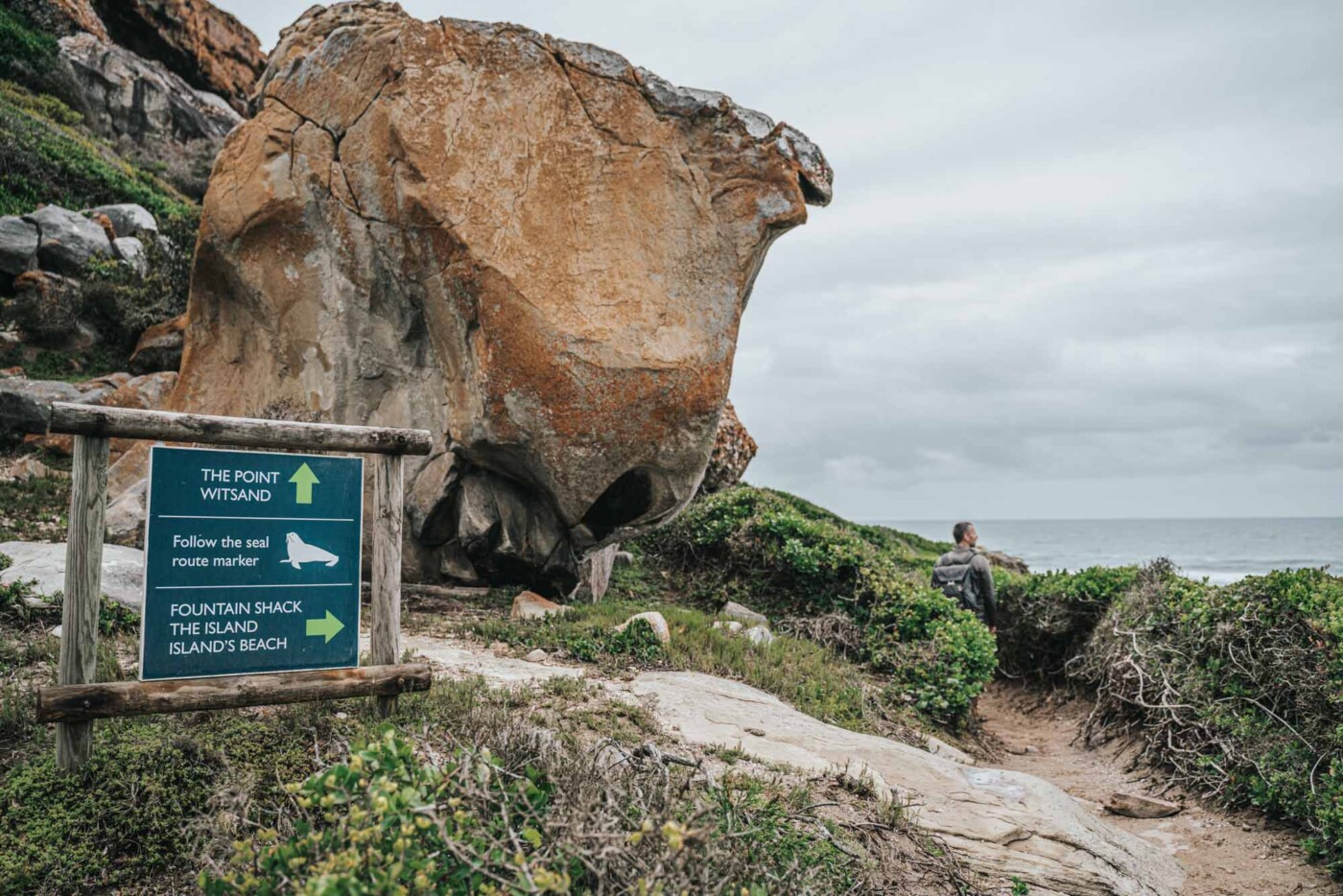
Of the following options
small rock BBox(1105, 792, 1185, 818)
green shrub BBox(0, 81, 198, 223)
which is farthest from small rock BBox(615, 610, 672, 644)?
green shrub BBox(0, 81, 198, 223)

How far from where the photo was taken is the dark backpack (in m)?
10.7

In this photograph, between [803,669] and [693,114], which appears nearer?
[803,669]

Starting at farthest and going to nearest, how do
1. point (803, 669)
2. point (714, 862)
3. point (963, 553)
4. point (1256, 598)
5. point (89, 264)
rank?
point (89, 264)
point (963, 553)
point (803, 669)
point (1256, 598)
point (714, 862)

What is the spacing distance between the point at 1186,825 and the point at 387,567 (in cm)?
669

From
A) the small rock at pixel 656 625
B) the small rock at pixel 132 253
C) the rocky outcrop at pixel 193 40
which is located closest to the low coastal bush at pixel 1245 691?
the small rock at pixel 656 625

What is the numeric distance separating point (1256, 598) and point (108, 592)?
10.1 m

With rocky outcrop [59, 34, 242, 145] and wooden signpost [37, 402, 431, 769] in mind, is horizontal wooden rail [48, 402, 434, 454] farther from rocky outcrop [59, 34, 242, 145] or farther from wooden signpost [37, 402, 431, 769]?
rocky outcrop [59, 34, 242, 145]

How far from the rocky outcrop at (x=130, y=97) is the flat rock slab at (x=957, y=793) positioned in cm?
3466

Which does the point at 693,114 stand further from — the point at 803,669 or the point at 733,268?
the point at 803,669

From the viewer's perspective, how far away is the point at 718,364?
29.6 ft

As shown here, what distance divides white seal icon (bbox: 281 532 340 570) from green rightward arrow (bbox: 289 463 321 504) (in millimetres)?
194

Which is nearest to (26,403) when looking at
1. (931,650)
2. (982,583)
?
(931,650)

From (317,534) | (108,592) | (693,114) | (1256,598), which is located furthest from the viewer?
(693,114)

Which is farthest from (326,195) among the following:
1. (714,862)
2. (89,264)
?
(89,264)
